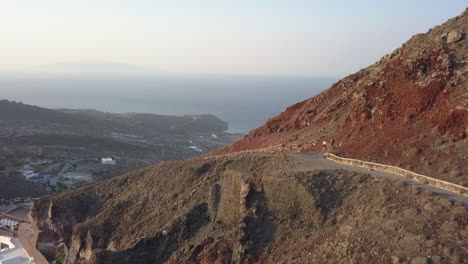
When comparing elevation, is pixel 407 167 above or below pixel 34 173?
above

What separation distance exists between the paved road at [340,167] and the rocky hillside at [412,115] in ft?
3.19

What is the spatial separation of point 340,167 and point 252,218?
5.06 meters

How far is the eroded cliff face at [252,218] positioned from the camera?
13.9m

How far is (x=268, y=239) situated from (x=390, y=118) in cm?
1037

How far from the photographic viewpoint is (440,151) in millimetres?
18203

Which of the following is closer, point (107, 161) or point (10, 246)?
point (10, 246)

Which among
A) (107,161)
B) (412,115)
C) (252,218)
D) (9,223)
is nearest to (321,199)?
(252,218)

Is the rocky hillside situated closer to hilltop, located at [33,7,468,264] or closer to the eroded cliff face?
hilltop, located at [33,7,468,264]

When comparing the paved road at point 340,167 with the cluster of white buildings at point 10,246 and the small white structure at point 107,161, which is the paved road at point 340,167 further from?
the small white structure at point 107,161

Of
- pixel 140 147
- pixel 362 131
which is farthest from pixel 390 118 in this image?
pixel 140 147

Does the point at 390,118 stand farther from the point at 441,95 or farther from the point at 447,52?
the point at 447,52

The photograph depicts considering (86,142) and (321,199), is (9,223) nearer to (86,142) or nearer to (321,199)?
(321,199)

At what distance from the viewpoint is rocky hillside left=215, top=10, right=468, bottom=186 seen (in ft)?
60.5

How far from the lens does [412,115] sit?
21594 millimetres
